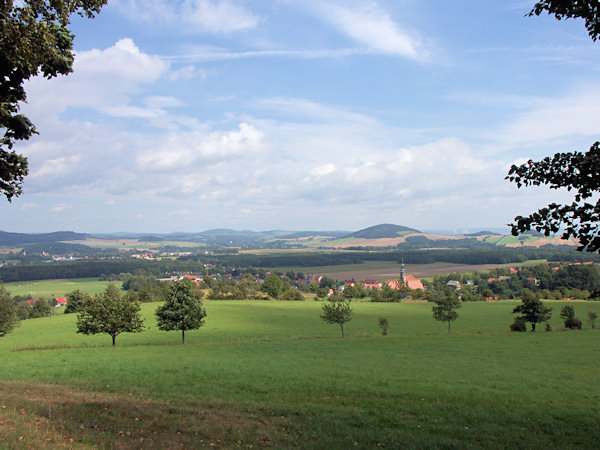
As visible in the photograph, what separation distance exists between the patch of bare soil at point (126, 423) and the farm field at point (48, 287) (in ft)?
382

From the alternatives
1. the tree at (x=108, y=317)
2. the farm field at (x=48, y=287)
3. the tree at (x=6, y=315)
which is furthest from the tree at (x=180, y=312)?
the farm field at (x=48, y=287)

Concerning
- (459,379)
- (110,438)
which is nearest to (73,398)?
(110,438)

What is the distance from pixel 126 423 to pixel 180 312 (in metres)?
36.1

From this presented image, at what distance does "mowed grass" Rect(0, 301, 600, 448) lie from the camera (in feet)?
38.1

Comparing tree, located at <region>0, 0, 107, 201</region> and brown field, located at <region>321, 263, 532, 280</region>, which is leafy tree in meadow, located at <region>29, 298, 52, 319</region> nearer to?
tree, located at <region>0, 0, 107, 201</region>

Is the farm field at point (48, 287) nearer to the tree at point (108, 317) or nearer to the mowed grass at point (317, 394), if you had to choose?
the tree at point (108, 317)

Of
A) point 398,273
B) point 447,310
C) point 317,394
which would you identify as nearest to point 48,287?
point 398,273

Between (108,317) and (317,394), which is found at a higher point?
(317,394)

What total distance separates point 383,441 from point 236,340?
122 ft

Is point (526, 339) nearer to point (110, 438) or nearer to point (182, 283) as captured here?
point (182, 283)

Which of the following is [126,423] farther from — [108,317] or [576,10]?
[108,317]

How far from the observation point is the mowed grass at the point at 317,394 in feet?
38.1

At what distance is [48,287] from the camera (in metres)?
Answer: 144

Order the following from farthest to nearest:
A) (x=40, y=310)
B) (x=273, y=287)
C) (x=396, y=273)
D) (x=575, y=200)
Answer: (x=396, y=273) < (x=273, y=287) < (x=40, y=310) < (x=575, y=200)
